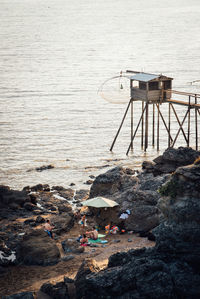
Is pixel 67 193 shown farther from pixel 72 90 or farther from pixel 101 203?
pixel 72 90

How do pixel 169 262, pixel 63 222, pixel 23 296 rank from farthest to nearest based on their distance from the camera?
pixel 63 222 → pixel 23 296 → pixel 169 262

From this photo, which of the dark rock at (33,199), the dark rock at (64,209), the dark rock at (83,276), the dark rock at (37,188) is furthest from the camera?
the dark rock at (37,188)

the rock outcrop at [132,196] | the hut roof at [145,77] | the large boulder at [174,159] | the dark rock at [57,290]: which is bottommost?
the dark rock at [57,290]

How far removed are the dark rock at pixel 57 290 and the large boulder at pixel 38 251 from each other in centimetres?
303

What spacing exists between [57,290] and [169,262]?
409 cm

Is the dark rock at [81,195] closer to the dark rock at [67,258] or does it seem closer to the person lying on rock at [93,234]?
the person lying on rock at [93,234]

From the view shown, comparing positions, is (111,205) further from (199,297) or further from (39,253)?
(199,297)

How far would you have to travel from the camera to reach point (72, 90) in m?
74.8

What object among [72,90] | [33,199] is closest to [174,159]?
[33,199]

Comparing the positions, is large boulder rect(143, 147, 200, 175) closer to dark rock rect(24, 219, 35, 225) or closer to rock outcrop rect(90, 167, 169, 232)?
rock outcrop rect(90, 167, 169, 232)

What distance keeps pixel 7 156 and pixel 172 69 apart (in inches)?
2046

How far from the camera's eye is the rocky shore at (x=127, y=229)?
1578 cm

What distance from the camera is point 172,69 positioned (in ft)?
289

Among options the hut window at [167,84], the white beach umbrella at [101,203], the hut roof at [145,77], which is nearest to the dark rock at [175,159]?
the white beach umbrella at [101,203]
